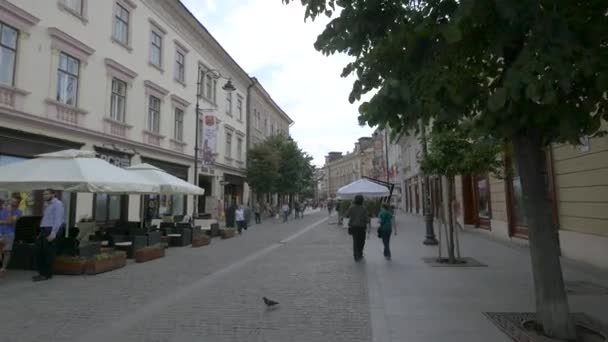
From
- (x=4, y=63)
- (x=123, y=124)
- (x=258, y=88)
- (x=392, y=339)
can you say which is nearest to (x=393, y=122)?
(x=392, y=339)

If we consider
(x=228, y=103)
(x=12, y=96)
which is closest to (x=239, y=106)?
(x=228, y=103)

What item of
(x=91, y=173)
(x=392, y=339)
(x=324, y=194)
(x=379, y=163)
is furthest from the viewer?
(x=324, y=194)

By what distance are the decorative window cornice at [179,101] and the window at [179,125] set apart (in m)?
0.36

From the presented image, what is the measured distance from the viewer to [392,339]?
4750 millimetres

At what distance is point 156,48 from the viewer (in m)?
21.8

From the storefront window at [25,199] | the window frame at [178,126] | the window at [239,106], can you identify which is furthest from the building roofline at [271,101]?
the storefront window at [25,199]

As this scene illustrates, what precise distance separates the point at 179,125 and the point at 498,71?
70.7 ft

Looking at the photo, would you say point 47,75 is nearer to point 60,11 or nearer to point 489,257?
point 60,11

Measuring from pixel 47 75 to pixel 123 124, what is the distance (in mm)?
4619

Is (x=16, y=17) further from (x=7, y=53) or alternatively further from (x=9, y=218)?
(x=9, y=218)

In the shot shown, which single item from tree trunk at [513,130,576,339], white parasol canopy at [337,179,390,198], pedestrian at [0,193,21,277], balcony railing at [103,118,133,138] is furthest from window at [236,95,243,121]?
tree trunk at [513,130,576,339]

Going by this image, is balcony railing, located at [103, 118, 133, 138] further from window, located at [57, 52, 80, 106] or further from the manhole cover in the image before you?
the manhole cover

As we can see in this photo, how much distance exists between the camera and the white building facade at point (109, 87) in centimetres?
1312

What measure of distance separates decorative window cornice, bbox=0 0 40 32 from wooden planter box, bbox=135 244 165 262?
26.9 feet
